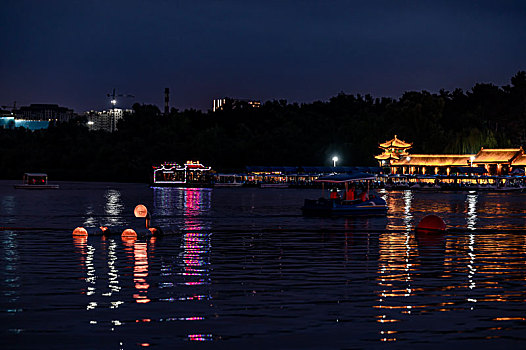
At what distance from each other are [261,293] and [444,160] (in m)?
163

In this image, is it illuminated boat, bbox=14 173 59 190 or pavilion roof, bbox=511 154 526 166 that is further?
illuminated boat, bbox=14 173 59 190

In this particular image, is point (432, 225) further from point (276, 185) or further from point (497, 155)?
point (276, 185)

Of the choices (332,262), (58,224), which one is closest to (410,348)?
(332,262)

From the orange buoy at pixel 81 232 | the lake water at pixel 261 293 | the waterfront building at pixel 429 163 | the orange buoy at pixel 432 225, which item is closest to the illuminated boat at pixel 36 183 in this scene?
the waterfront building at pixel 429 163

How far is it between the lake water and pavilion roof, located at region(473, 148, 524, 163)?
132 meters

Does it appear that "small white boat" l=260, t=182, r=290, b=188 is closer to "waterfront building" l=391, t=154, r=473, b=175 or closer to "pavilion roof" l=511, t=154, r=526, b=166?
"waterfront building" l=391, t=154, r=473, b=175

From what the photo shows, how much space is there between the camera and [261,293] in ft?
75.6

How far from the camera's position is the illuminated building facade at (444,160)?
171125mm

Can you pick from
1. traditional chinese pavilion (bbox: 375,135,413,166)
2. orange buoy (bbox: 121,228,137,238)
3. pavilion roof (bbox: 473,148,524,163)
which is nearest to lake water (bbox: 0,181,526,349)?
orange buoy (bbox: 121,228,137,238)

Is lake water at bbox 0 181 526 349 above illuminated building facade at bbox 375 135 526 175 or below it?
below

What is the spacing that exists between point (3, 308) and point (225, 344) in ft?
22.5

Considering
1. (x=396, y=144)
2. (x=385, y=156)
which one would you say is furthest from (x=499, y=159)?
(x=385, y=156)

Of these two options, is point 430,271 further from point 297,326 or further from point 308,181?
point 308,181

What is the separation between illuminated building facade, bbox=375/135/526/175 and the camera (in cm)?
17112
